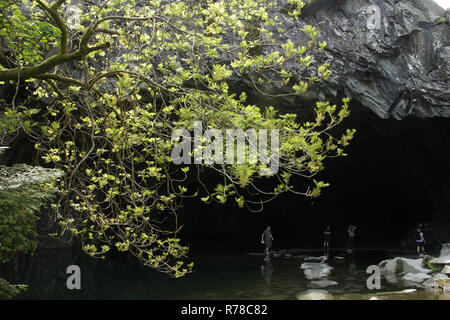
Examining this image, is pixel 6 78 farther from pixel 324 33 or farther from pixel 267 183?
pixel 267 183

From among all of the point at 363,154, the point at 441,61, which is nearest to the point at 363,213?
the point at 363,154

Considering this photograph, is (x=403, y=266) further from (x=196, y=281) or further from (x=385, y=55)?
(x=385, y=55)

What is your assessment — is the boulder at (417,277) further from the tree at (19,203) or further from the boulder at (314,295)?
the tree at (19,203)

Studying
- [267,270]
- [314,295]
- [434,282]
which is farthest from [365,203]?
[314,295]

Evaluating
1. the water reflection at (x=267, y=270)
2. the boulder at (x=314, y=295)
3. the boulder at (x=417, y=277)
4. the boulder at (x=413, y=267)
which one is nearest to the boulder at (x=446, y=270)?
the boulder at (x=417, y=277)

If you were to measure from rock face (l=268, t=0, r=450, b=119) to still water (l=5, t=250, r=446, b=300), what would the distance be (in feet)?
23.0

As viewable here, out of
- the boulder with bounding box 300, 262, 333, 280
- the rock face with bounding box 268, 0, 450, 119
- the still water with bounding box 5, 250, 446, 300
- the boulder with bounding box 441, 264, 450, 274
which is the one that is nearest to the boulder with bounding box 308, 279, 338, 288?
the still water with bounding box 5, 250, 446, 300

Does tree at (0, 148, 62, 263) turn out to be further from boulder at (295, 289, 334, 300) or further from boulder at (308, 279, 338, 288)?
boulder at (308, 279, 338, 288)

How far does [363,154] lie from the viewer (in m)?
23.9

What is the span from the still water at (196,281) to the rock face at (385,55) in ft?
23.0

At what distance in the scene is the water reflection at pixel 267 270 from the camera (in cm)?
1290

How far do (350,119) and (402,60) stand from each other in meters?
3.75

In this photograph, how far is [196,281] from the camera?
1230 centimetres

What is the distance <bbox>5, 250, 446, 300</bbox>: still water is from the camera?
400 inches
